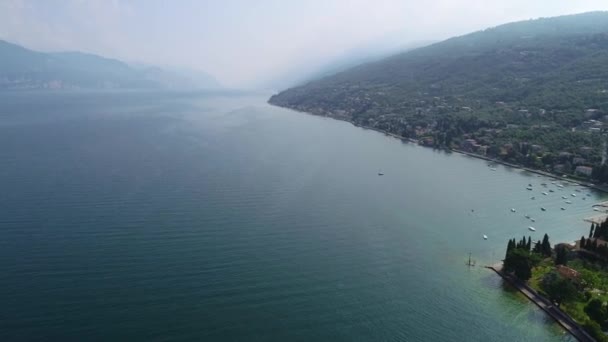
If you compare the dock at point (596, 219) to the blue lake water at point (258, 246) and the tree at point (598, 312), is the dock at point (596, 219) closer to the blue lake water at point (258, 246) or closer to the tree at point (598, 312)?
the blue lake water at point (258, 246)

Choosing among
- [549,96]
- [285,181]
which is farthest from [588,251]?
[549,96]

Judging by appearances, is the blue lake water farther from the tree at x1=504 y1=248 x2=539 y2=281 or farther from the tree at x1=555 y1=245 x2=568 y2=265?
the tree at x1=555 y1=245 x2=568 y2=265

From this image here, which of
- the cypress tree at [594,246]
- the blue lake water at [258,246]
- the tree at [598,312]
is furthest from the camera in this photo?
the cypress tree at [594,246]

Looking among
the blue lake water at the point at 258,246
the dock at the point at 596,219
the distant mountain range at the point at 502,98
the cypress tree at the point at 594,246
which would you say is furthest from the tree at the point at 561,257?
the distant mountain range at the point at 502,98

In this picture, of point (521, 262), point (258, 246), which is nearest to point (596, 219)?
point (521, 262)

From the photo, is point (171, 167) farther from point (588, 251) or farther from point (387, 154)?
point (588, 251)

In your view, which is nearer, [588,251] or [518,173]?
[588,251]

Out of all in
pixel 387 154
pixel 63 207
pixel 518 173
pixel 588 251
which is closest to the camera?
pixel 588 251

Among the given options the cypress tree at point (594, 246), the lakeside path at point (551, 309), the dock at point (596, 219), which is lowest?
Result: the dock at point (596, 219)
